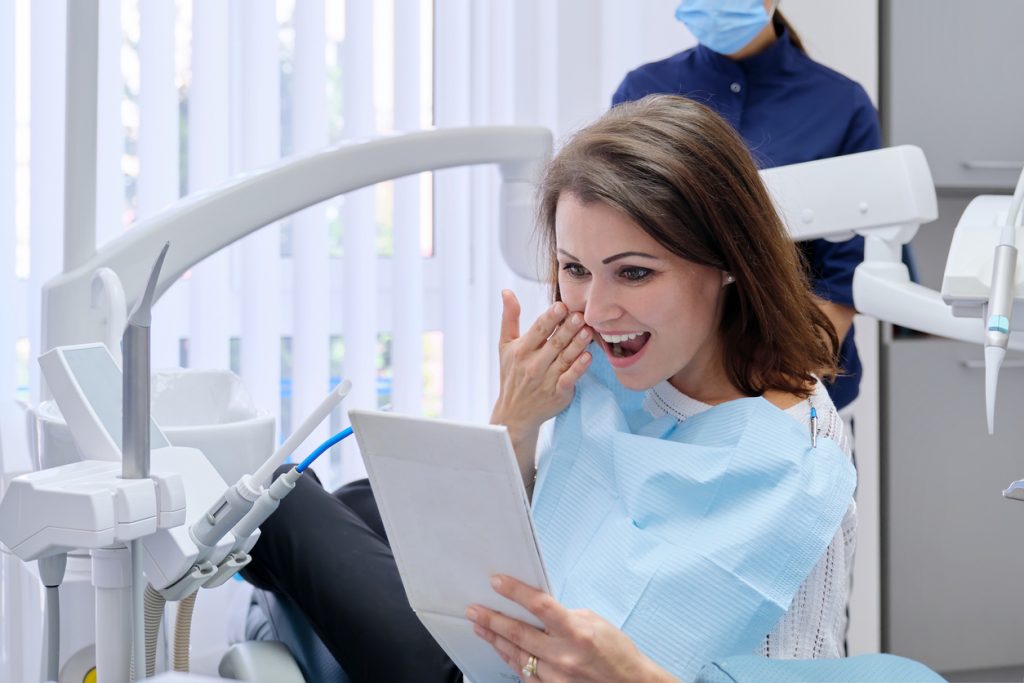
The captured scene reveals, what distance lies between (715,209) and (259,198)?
1.65 ft

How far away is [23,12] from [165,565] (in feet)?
5.10

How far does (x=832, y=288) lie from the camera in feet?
5.68

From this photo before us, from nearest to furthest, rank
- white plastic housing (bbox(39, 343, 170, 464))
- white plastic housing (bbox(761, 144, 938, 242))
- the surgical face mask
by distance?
white plastic housing (bbox(39, 343, 170, 464)) < white plastic housing (bbox(761, 144, 938, 242)) < the surgical face mask

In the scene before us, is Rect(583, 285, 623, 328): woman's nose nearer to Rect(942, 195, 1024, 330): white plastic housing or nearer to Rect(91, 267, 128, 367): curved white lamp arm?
Rect(942, 195, 1024, 330): white plastic housing

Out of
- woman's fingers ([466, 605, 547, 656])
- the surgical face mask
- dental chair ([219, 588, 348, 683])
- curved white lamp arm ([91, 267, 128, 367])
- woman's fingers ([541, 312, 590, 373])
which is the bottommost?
dental chair ([219, 588, 348, 683])

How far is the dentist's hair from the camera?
1080 mm

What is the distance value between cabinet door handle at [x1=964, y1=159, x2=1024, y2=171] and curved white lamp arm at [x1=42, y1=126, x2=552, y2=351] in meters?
1.48

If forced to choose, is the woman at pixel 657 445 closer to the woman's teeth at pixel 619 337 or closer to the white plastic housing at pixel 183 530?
the woman's teeth at pixel 619 337

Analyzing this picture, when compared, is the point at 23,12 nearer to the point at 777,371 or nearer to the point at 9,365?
the point at 9,365

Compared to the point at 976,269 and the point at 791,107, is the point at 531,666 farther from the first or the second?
the point at 791,107

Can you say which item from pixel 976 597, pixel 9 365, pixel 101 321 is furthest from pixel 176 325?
pixel 976 597

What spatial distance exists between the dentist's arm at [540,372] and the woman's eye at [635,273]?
11 centimetres

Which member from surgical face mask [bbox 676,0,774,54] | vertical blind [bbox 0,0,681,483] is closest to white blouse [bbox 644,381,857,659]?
surgical face mask [bbox 676,0,774,54]

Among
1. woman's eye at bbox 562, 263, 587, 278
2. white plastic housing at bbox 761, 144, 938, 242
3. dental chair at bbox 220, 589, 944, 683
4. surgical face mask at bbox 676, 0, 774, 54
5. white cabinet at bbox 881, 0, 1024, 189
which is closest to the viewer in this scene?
dental chair at bbox 220, 589, 944, 683
